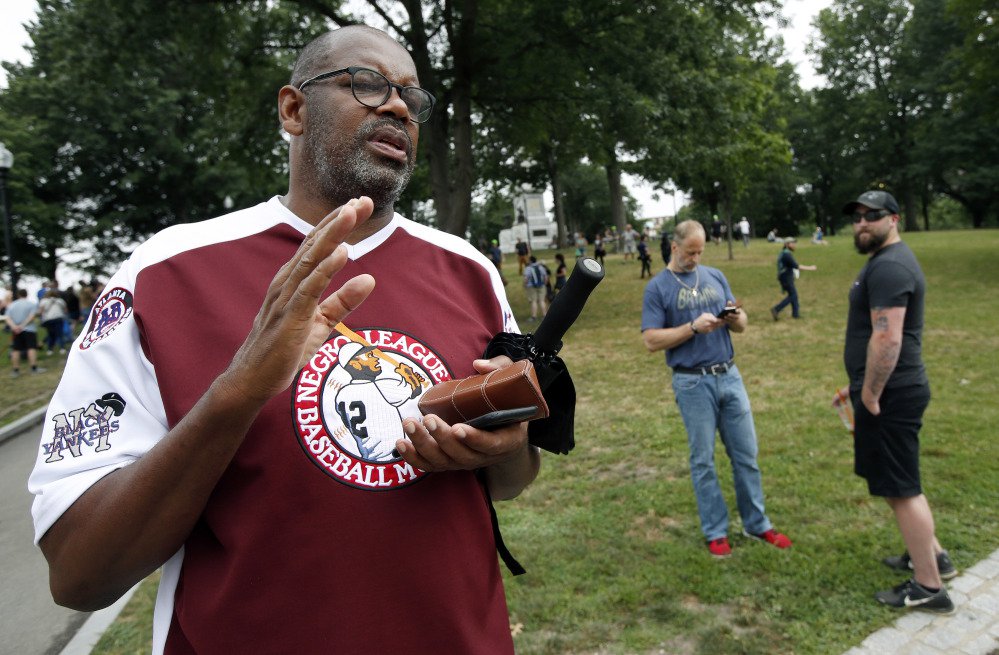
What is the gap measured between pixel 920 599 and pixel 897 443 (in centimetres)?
92

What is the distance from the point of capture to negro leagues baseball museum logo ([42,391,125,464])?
123 centimetres

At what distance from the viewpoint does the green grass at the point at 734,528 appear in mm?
3760

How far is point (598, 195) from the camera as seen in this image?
73.2 metres

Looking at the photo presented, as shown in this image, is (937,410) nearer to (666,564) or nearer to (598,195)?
(666,564)

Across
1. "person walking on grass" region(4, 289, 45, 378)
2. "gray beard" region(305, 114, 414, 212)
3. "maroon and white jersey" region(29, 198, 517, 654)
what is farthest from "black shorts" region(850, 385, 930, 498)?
"person walking on grass" region(4, 289, 45, 378)

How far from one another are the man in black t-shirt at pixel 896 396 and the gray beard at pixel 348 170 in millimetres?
3314

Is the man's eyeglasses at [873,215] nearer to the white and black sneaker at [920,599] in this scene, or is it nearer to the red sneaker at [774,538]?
the white and black sneaker at [920,599]

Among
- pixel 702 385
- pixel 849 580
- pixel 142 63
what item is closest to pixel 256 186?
pixel 142 63

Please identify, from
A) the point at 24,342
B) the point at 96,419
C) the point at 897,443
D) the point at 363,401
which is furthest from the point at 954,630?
the point at 24,342

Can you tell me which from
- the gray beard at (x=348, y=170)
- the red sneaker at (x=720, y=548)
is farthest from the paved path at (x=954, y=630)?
the gray beard at (x=348, y=170)

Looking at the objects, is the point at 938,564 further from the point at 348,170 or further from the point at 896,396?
the point at 348,170

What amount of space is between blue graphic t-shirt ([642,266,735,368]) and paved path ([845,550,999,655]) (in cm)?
192

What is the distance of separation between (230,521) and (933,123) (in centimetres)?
5115

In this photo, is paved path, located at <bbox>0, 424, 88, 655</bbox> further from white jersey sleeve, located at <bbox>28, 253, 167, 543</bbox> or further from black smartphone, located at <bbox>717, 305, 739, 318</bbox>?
black smartphone, located at <bbox>717, 305, 739, 318</bbox>
